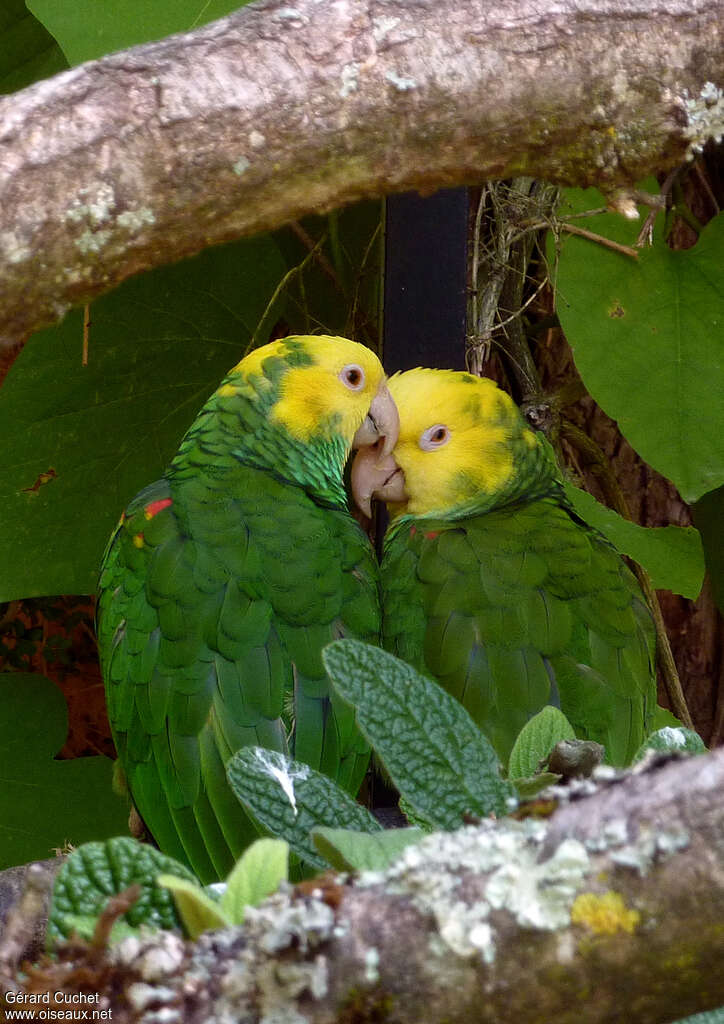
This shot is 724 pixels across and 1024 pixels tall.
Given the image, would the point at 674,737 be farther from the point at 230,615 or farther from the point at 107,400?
the point at 107,400

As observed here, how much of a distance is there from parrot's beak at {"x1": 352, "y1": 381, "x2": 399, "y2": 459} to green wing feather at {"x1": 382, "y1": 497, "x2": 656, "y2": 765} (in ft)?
0.45

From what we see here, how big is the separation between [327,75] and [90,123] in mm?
146

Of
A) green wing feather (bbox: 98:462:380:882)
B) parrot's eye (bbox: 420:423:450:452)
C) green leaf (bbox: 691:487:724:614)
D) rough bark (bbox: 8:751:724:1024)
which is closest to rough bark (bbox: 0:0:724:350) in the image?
rough bark (bbox: 8:751:724:1024)

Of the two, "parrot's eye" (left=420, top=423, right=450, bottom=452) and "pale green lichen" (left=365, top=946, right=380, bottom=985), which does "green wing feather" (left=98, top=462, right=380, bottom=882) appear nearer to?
"parrot's eye" (left=420, top=423, right=450, bottom=452)

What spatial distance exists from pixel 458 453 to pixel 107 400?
21.3 inches

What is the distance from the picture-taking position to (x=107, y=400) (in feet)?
5.29

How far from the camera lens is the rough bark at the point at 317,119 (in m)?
0.60

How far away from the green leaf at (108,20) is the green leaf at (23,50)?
53 centimetres

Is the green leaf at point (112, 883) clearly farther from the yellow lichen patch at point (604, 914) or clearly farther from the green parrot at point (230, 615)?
the green parrot at point (230, 615)

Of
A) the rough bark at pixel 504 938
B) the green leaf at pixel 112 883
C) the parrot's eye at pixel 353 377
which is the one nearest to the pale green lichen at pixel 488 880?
the rough bark at pixel 504 938

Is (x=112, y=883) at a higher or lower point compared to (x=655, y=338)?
higher

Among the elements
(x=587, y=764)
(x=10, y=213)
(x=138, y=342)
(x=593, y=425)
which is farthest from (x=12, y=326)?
(x=593, y=425)

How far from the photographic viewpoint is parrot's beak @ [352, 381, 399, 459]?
135 cm

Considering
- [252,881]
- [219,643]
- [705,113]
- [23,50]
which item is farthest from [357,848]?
[23,50]
